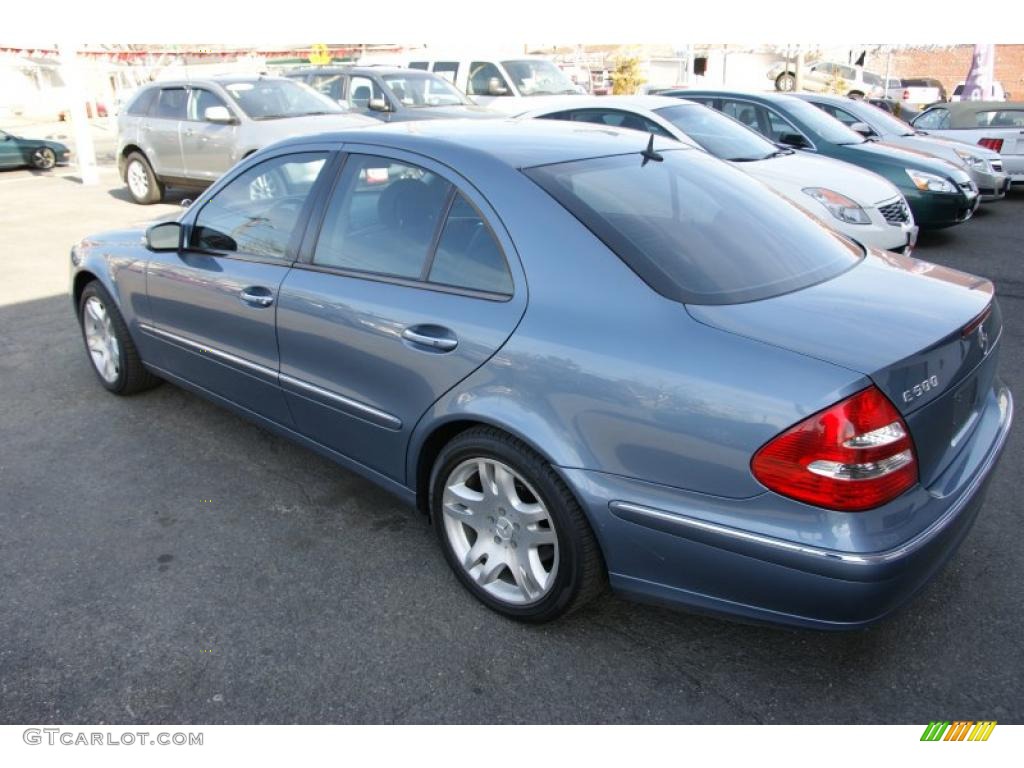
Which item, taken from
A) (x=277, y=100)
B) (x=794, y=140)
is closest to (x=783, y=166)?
(x=794, y=140)

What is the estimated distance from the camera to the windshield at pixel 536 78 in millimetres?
13516

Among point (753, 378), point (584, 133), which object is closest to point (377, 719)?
point (753, 378)

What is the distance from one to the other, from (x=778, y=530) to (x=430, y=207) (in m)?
1.61

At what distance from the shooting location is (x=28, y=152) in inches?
643

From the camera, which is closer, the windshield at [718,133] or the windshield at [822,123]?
the windshield at [718,133]

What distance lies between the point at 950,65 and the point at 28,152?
133 feet

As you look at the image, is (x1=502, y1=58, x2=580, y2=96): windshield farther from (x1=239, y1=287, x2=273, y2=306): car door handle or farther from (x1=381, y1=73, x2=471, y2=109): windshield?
(x1=239, y1=287, x2=273, y2=306): car door handle

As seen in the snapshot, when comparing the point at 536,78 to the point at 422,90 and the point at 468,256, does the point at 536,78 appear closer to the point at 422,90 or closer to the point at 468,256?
the point at 422,90

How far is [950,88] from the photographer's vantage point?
39.5 m

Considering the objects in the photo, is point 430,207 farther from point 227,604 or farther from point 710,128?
point 710,128

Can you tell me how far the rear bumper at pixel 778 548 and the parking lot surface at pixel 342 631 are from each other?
360 mm

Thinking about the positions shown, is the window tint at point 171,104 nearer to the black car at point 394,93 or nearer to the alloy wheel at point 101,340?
the black car at point 394,93
